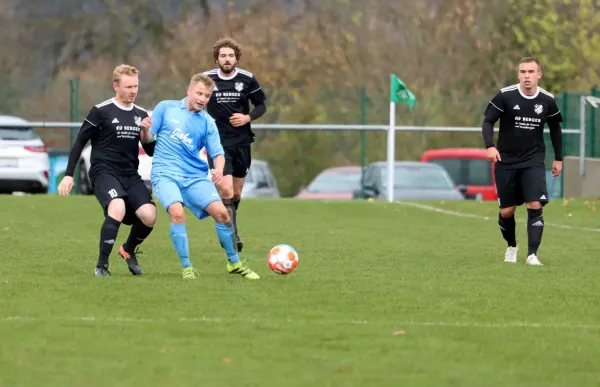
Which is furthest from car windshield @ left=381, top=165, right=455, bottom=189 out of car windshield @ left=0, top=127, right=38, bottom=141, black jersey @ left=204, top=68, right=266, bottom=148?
black jersey @ left=204, top=68, right=266, bottom=148

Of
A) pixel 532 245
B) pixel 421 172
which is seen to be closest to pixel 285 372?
pixel 532 245

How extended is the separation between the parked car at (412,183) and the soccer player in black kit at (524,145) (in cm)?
1210

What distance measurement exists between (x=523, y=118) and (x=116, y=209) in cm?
405

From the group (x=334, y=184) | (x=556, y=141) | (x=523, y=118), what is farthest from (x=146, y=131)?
(x=334, y=184)

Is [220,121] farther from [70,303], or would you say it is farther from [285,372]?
[285,372]

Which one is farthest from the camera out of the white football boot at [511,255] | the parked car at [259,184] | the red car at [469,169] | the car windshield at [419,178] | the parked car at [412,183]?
the red car at [469,169]

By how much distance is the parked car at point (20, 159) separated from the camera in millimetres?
25219

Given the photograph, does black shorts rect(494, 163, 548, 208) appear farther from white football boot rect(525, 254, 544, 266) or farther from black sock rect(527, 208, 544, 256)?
white football boot rect(525, 254, 544, 266)

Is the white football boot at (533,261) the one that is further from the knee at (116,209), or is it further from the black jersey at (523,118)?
the knee at (116,209)

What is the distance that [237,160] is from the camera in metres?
14.6

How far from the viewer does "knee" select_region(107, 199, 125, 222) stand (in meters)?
11.4

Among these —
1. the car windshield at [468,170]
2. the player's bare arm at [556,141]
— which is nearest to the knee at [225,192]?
the player's bare arm at [556,141]

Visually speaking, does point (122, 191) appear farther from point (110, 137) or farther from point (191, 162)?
point (191, 162)

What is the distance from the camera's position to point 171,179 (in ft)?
37.6
